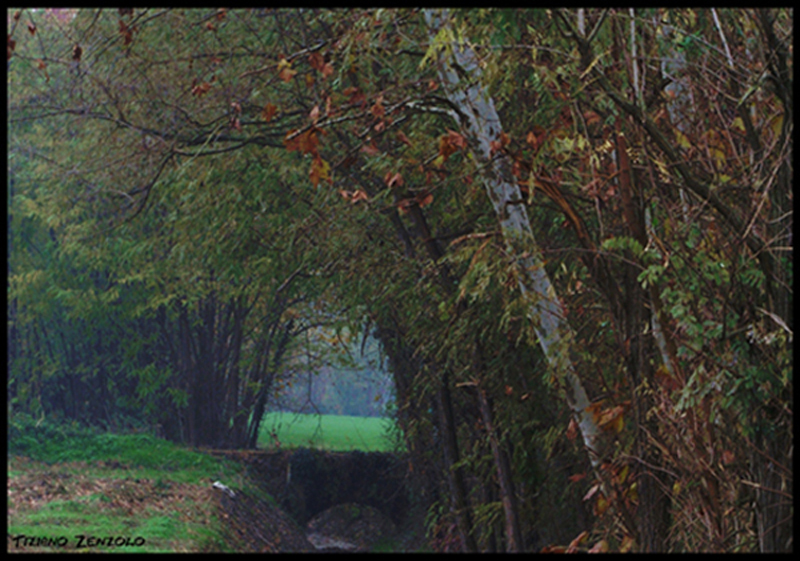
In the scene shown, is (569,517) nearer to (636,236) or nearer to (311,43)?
(636,236)

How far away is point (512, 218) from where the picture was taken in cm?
482

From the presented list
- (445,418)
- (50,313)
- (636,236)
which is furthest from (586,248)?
(50,313)

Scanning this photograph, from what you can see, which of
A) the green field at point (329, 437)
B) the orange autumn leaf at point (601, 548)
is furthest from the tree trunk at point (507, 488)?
the green field at point (329, 437)

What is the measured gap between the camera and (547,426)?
251 inches

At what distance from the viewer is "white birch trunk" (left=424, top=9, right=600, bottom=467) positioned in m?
4.57

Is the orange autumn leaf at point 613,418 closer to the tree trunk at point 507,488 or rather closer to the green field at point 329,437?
the tree trunk at point 507,488

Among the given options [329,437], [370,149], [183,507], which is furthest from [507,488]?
[329,437]

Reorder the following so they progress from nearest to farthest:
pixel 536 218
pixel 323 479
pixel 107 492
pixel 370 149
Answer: pixel 370 149 → pixel 536 218 → pixel 107 492 → pixel 323 479

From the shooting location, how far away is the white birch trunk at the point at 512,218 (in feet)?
15.0

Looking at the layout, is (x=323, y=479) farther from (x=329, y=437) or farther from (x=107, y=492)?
Answer: (x=107, y=492)

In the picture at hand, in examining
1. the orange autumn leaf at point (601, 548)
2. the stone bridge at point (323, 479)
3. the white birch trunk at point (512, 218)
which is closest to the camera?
the orange autumn leaf at point (601, 548)

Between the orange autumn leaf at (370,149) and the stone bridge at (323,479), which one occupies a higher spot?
the orange autumn leaf at (370,149)

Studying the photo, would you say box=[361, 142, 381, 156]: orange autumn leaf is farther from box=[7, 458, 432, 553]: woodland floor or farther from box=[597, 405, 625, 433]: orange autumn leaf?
box=[7, 458, 432, 553]: woodland floor

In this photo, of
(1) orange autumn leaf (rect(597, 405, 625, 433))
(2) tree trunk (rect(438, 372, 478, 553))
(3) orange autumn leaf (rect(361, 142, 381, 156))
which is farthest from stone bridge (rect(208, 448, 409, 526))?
(1) orange autumn leaf (rect(597, 405, 625, 433))
